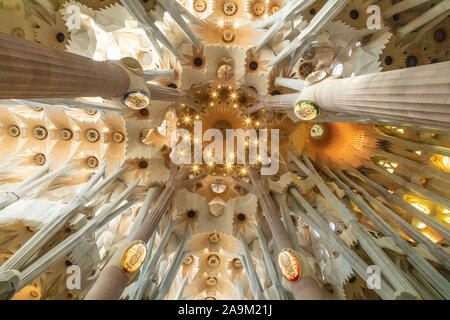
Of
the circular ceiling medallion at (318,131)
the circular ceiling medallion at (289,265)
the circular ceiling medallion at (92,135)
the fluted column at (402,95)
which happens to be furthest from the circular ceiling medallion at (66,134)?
the circular ceiling medallion at (318,131)

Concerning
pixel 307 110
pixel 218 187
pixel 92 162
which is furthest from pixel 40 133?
pixel 307 110

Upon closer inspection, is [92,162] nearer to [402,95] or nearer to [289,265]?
[289,265]

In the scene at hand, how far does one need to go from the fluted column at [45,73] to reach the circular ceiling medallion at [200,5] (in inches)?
364

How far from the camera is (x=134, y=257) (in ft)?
22.6

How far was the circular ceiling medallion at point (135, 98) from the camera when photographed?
254 inches

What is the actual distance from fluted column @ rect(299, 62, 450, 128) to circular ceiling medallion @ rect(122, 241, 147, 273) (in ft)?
21.9

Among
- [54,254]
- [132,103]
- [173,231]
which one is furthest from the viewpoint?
[173,231]

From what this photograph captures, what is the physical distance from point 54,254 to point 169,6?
9138mm

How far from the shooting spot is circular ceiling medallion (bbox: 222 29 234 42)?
1170 centimetres

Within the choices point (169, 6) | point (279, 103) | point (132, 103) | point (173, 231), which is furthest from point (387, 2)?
point (173, 231)

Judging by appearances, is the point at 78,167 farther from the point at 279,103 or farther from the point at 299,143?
the point at 299,143

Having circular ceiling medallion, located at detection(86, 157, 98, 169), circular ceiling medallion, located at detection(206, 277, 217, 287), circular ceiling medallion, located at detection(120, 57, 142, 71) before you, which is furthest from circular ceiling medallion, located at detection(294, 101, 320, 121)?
circular ceiling medallion, located at detection(206, 277, 217, 287)
